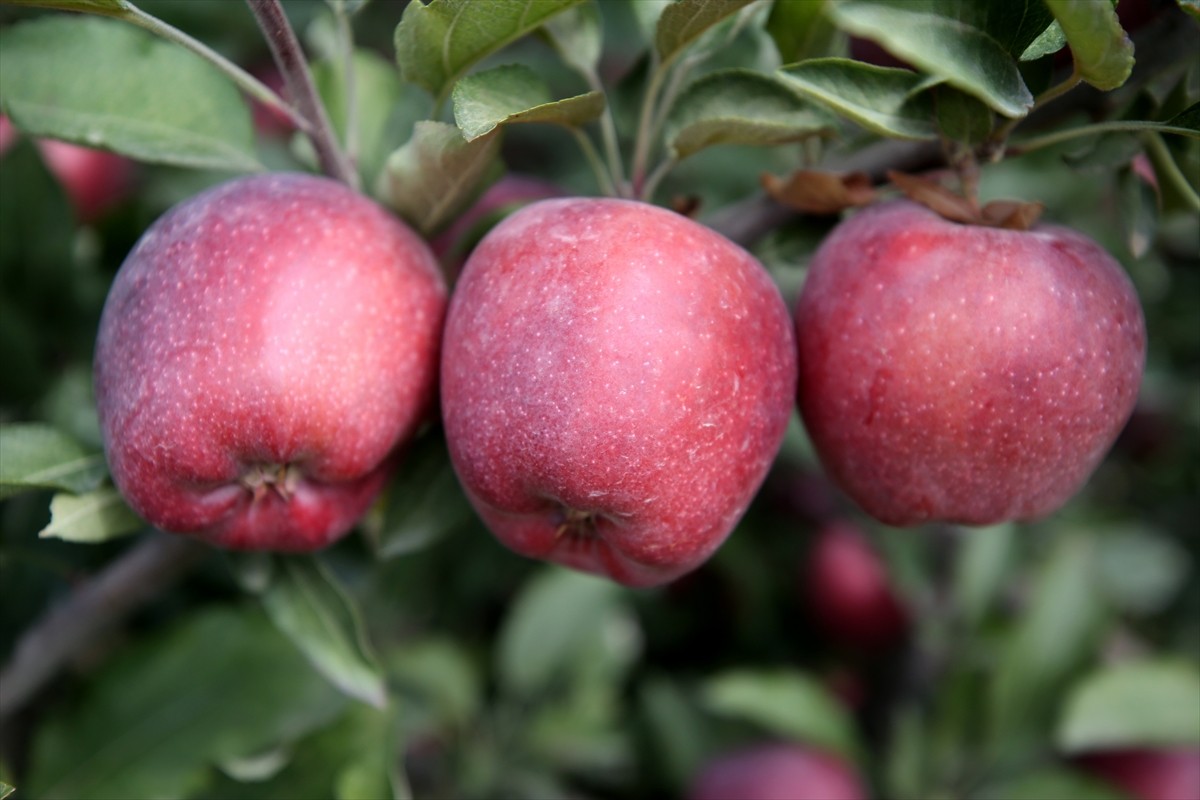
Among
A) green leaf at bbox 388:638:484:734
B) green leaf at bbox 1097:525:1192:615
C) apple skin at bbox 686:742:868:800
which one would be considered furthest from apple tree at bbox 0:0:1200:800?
green leaf at bbox 1097:525:1192:615

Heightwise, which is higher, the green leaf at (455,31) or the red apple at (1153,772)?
the green leaf at (455,31)

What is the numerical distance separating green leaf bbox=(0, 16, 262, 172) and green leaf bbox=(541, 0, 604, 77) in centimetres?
29

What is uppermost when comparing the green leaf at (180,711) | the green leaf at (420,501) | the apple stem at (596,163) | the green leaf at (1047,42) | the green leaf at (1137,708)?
the green leaf at (1047,42)

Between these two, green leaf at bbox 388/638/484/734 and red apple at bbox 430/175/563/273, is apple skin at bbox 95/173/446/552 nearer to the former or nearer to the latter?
red apple at bbox 430/175/563/273

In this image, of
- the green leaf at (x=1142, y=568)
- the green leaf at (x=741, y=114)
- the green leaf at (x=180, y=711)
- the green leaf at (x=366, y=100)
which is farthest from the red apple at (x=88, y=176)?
the green leaf at (x=1142, y=568)

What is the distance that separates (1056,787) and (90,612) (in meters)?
1.18

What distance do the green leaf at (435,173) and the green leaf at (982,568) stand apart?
1.01 meters

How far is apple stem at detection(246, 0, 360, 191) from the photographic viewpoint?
733 mm

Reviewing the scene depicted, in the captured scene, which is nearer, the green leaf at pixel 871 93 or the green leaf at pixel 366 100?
the green leaf at pixel 871 93

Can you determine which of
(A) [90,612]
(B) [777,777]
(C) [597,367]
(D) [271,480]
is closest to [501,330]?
(C) [597,367]

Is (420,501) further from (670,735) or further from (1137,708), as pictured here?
(1137,708)

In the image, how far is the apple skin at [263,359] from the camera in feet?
2.27

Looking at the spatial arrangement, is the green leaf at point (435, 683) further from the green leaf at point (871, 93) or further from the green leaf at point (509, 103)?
the green leaf at point (871, 93)

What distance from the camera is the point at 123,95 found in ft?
2.82
